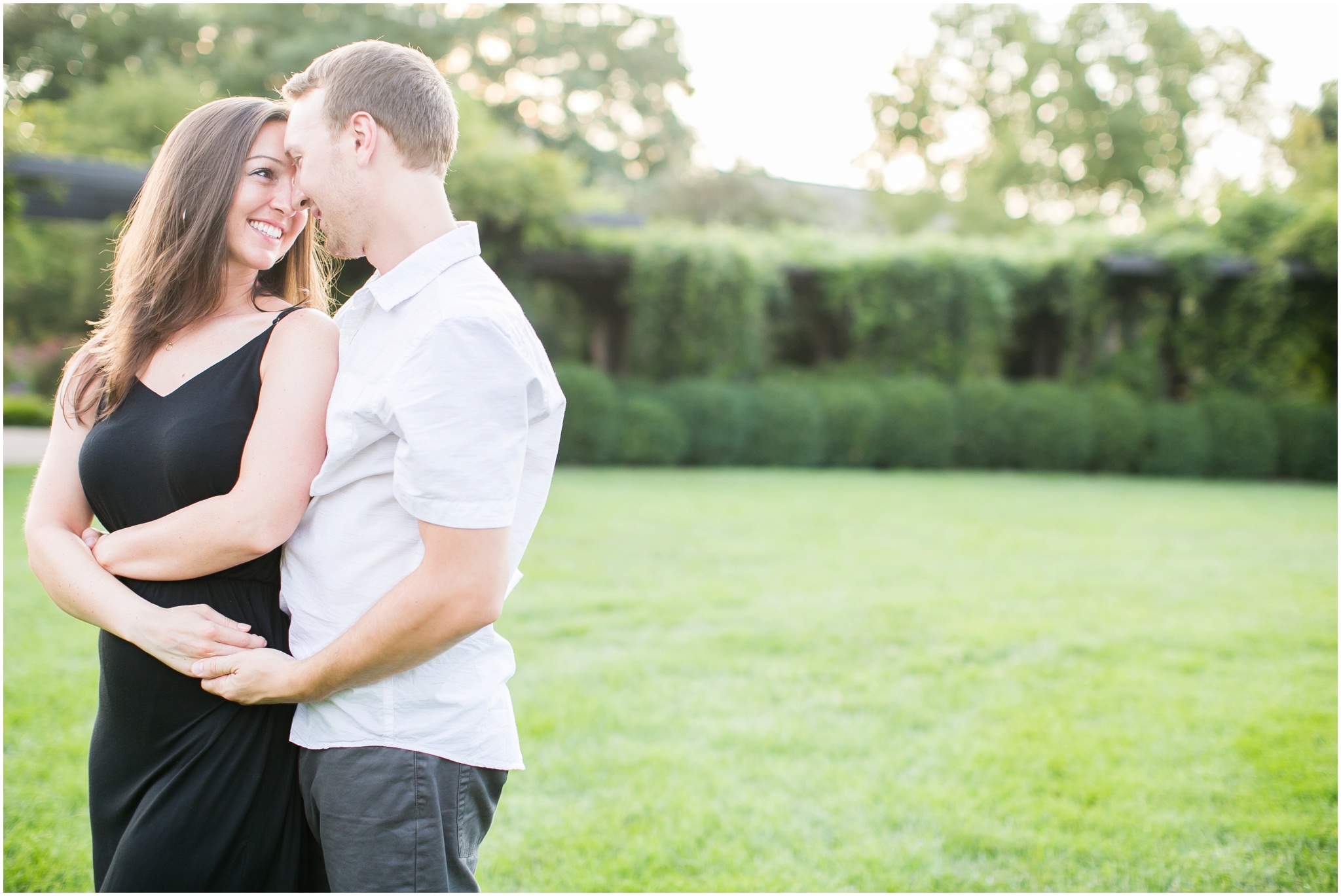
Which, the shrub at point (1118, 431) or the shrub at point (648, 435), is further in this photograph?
the shrub at point (1118, 431)

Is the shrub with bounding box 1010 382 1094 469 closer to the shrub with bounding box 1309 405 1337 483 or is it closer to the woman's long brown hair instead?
the shrub with bounding box 1309 405 1337 483

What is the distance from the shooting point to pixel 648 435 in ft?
43.9

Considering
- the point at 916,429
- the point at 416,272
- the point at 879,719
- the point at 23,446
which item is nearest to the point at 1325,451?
the point at 916,429

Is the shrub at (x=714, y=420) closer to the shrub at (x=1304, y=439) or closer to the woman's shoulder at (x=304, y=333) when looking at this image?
the shrub at (x=1304, y=439)

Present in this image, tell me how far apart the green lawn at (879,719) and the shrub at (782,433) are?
6406 mm

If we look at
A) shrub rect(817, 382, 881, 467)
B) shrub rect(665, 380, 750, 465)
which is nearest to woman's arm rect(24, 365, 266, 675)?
shrub rect(665, 380, 750, 465)

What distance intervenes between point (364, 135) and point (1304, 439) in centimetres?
1690

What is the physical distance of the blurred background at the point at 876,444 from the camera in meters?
3.13

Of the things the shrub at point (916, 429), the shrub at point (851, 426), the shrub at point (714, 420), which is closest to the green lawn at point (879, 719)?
the shrub at point (714, 420)

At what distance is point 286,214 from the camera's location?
5.23 ft

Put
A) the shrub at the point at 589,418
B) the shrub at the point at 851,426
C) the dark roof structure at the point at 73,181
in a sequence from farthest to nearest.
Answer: the shrub at the point at 851,426 < the shrub at the point at 589,418 < the dark roof structure at the point at 73,181

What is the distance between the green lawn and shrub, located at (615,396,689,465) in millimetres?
5773

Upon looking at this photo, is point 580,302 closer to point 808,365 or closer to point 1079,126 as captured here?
point 808,365

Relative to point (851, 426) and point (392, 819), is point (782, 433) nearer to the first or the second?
point (851, 426)
